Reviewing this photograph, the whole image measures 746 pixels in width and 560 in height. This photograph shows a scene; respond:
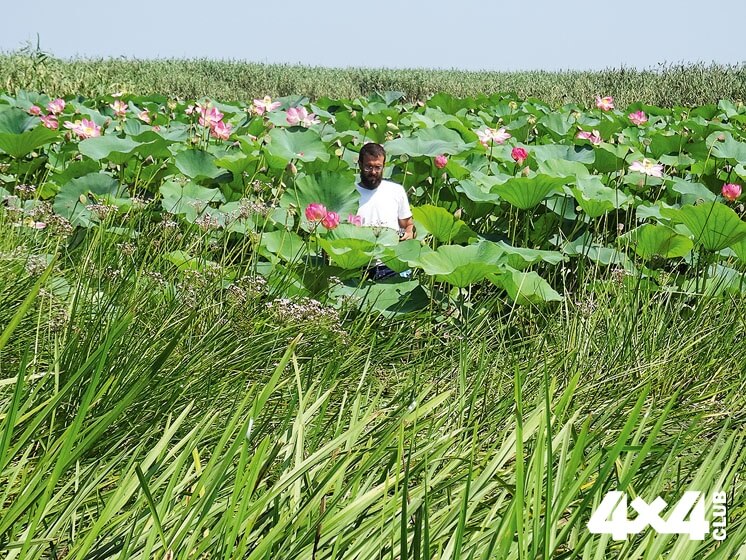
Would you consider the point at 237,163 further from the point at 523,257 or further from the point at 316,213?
the point at 523,257

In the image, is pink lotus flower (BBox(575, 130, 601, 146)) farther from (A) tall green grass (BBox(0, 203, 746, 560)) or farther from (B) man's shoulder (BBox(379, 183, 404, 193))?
(A) tall green grass (BBox(0, 203, 746, 560))

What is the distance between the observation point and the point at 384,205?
166 inches

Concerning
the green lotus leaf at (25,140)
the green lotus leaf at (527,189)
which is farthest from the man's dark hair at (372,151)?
the green lotus leaf at (25,140)

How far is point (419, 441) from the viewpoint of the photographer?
177 centimetres

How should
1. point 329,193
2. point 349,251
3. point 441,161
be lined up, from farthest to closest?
point 441,161 → point 329,193 → point 349,251

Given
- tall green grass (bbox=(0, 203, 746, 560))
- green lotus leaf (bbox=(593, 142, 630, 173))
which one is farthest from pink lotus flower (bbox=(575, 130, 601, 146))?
tall green grass (bbox=(0, 203, 746, 560))

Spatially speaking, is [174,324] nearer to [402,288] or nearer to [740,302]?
[402,288]

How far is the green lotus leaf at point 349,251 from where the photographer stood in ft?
10.2

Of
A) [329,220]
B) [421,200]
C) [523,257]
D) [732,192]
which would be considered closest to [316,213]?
[329,220]

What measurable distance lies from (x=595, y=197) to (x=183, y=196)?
6.32 ft

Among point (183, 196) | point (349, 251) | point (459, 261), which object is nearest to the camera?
point (459, 261)

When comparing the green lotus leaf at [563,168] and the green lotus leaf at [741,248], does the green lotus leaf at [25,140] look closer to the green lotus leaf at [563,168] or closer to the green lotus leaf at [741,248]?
the green lotus leaf at [563,168]

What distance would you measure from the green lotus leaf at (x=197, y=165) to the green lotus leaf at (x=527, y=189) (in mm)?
1536

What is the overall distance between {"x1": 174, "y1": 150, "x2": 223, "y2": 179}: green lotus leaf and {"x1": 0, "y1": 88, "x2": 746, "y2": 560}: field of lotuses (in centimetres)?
1
